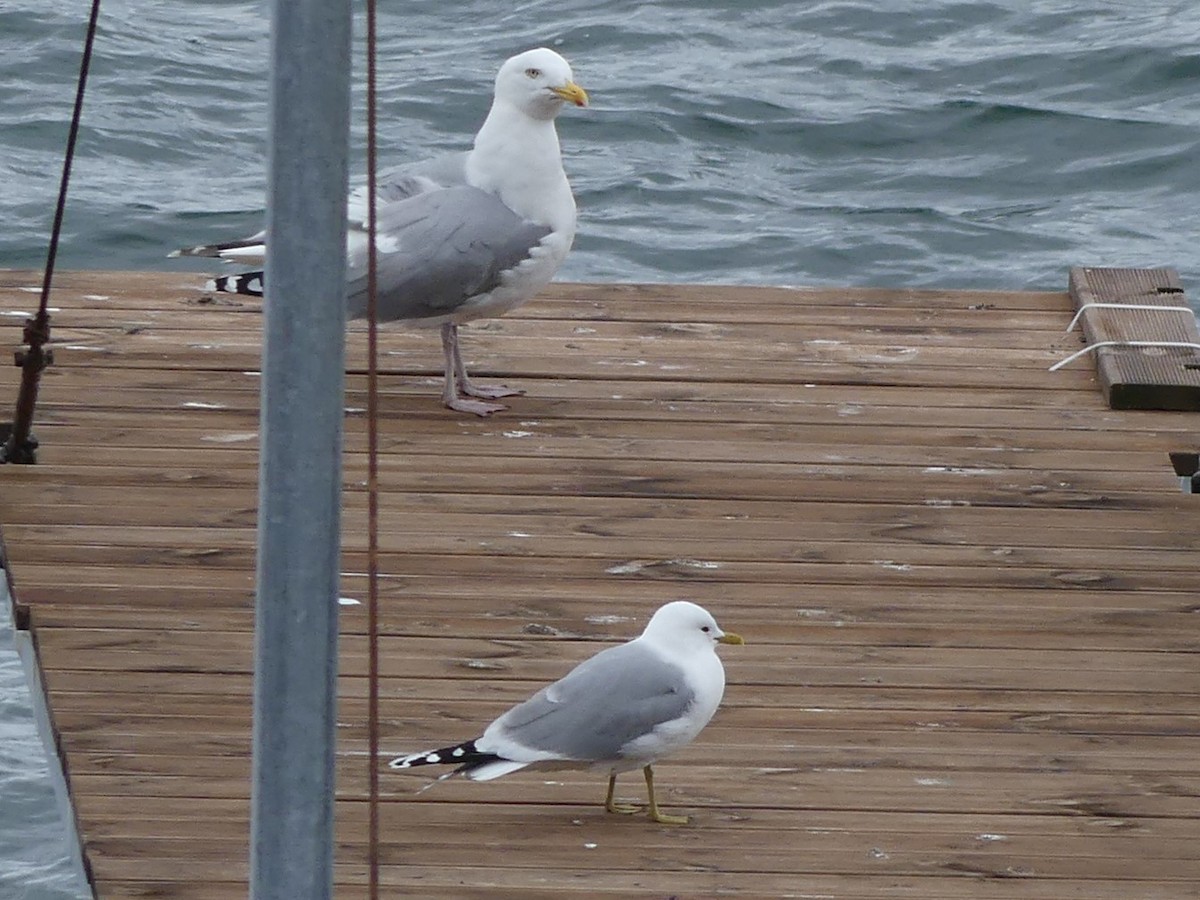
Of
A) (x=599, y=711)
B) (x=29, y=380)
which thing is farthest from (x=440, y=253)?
(x=599, y=711)

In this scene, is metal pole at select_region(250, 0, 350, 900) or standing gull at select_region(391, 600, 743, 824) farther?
standing gull at select_region(391, 600, 743, 824)

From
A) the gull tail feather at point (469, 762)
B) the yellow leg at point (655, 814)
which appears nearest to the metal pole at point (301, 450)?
the gull tail feather at point (469, 762)

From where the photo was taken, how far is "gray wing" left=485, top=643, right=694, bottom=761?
3.50 meters

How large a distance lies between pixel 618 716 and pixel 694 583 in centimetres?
100

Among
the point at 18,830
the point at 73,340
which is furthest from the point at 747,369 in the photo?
the point at 18,830

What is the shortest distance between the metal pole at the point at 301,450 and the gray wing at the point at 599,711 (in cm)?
160

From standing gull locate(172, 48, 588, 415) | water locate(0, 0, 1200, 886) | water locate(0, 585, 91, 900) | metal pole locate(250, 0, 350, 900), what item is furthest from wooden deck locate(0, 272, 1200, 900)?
water locate(0, 0, 1200, 886)

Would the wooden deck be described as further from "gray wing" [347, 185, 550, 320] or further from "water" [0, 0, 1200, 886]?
"water" [0, 0, 1200, 886]

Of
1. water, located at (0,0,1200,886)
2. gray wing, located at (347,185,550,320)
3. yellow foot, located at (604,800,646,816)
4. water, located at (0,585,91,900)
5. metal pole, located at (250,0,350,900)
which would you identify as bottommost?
water, located at (0,585,91,900)

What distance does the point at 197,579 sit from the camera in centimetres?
440

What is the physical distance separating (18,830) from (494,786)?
2.68m

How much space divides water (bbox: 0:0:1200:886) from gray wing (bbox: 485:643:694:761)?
608 cm

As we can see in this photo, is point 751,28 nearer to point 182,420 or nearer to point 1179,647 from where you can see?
point 182,420

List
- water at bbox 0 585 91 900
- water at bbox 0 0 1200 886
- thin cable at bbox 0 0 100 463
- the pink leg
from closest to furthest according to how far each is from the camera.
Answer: thin cable at bbox 0 0 100 463
the pink leg
water at bbox 0 585 91 900
water at bbox 0 0 1200 886
